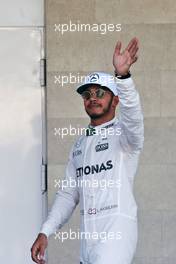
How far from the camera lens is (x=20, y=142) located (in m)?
4.10

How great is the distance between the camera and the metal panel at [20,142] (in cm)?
406

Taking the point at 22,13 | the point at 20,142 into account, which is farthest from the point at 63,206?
the point at 22,13

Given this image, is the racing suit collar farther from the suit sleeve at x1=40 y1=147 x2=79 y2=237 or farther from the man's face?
the suit sleeve at x1=40 y1=147 x2=79 y2=237

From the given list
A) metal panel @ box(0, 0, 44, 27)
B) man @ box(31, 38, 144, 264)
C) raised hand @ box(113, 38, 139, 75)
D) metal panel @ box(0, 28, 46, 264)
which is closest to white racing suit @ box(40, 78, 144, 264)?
man @ box(31, 38, 144, 264)

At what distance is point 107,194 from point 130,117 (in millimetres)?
401

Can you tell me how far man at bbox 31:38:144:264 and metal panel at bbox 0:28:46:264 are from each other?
3.23ft

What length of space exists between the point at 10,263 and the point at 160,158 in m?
1.10

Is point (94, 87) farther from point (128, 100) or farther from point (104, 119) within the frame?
point (128, 100)

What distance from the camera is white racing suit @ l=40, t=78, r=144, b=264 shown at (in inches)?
113

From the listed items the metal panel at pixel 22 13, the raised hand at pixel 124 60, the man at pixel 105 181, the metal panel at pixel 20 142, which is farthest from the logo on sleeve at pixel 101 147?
the metal panel at pixel 22 13

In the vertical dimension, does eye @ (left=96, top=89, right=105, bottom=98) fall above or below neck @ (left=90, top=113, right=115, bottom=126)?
above

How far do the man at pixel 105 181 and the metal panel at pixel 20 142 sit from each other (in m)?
0.99

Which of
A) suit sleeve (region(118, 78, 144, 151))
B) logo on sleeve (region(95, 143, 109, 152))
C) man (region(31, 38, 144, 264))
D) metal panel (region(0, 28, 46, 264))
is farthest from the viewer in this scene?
metal panel (region(0, 28, 46, 264))

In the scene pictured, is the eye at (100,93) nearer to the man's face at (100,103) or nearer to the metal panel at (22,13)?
the man's face at (100,103)
